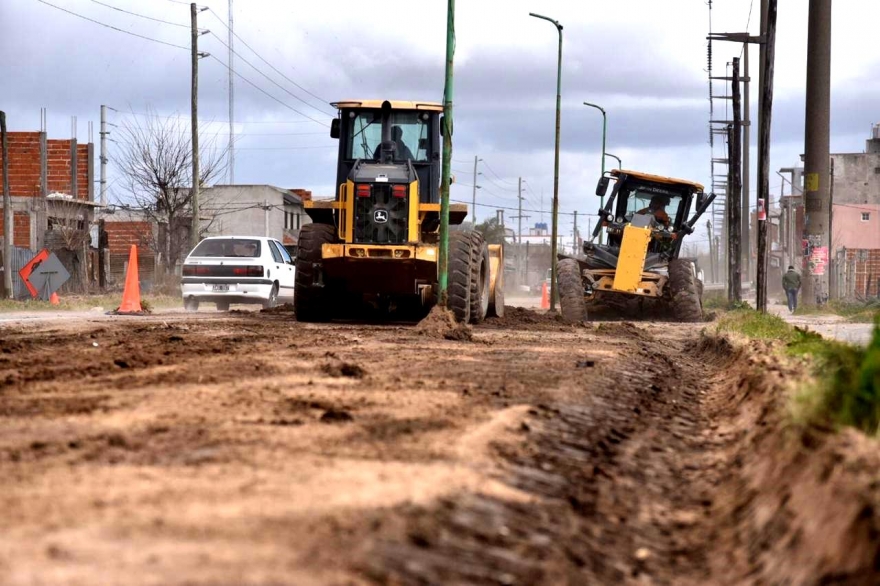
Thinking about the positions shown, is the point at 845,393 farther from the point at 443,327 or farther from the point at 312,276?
the point at 312,276

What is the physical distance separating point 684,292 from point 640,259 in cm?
115

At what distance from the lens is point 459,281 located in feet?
62.2

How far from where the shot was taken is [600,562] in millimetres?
4934

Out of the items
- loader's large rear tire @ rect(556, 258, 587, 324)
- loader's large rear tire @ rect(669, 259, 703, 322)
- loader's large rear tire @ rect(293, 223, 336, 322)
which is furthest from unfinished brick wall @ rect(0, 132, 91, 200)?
loader's large rear tire @ rect(293, 223, 336, 322)

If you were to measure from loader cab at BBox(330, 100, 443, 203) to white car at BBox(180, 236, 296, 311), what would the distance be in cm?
589

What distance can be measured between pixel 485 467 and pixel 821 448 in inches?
60.0

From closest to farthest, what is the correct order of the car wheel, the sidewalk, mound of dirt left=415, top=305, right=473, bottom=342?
1. the sidewalk
2. mound of dirt left=415, top=305, right=473, bottom=342
3. the car wheel

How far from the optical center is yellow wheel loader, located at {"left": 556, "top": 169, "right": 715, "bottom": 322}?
2412 centimetres

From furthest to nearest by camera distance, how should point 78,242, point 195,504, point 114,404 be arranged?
point 78,242 < point 114,404 < point 195,504

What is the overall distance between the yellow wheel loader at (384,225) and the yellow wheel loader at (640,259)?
4.96 meters

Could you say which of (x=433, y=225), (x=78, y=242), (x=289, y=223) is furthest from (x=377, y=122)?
(x=289, y=223)

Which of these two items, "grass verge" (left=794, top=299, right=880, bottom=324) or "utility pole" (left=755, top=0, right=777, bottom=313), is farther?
"grass verge" (left=794, top=299, right=880, bottom=324)

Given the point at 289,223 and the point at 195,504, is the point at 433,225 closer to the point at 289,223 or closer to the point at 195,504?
the point at 195,504

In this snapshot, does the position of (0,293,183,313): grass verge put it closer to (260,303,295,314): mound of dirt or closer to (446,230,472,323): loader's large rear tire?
(260,303,295,314): mound of dirt
